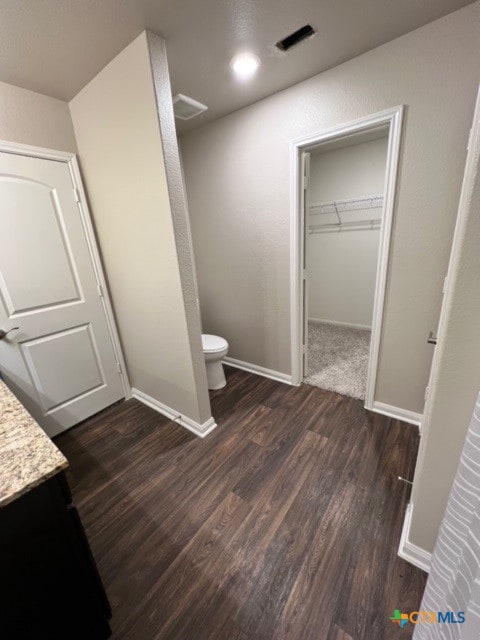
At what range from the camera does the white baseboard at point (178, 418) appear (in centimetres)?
200

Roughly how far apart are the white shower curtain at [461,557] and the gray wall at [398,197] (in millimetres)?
1262

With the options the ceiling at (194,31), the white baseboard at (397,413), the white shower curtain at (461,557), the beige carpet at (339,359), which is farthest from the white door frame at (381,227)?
the white shower curtain at (461,557)

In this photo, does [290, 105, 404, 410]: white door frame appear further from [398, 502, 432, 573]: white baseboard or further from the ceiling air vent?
[398, 502, 432, 573]: white baseboard

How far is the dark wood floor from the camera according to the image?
1036mm

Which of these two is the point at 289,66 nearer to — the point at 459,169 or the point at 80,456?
the point at 459,169

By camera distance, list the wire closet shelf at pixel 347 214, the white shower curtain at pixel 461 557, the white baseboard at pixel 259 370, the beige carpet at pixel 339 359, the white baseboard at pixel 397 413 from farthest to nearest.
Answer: the wire closet shelf at pixel 347 214
the white baseboard at pixel 259 370
the beige carpet at pixel 339 359
the white baseboard at pixel 397 413
the white shower curtain at pixel 461 557

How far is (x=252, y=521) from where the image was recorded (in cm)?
137

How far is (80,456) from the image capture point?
6.16 feet

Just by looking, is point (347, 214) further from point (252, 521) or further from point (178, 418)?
point (252, 521)

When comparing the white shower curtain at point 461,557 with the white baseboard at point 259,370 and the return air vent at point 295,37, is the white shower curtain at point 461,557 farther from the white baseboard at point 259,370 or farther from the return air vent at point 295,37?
the return air vent at point 295,37

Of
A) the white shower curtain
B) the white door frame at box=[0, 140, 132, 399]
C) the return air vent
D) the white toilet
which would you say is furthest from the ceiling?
the white toilet

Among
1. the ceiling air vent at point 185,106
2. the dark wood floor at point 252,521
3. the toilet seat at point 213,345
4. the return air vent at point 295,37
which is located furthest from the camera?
the toilet seat at point 213,345

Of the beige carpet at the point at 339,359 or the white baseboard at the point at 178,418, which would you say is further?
the beige carpet at the point at 339,359

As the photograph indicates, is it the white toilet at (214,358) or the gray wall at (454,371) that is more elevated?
the gray wall at (454,371)
